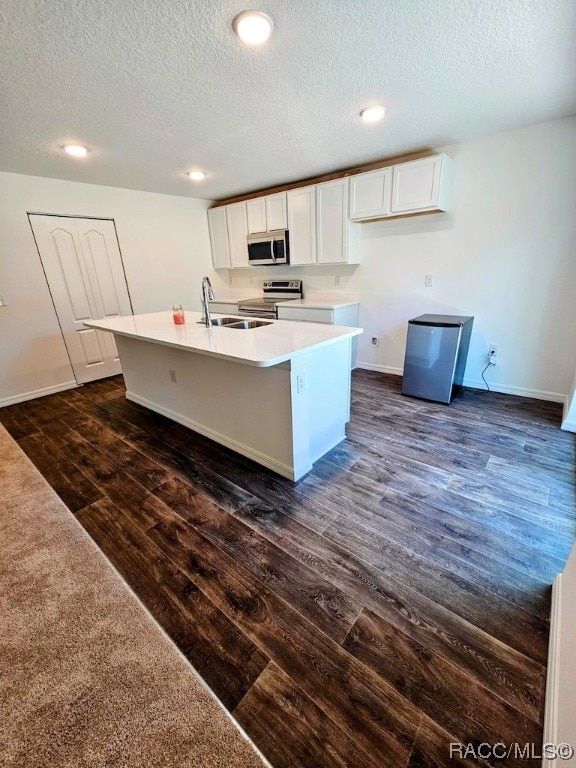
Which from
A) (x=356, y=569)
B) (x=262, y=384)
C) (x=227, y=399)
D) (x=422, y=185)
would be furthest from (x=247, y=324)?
(x=422, y=185)

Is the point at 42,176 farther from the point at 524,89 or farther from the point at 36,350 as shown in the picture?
the point at 524,89

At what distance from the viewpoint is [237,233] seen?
15.4 feet

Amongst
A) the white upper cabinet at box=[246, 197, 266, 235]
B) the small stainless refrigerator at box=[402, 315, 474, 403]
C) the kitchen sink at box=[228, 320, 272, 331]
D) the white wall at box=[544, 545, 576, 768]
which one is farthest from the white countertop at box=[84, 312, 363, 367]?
the white upper cabinet at box=[246, 197, 266, 235]

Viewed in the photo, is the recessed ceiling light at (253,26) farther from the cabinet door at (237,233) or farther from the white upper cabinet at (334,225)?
the cabinet door at (237,233)

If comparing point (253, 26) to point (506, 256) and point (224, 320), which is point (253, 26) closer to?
point (224, 320)

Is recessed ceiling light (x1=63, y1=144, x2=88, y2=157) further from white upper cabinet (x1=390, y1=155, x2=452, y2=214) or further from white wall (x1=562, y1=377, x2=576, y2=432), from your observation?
white wall (x1=562, y1=377, x2=576, y2=432)

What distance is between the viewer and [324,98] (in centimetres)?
207

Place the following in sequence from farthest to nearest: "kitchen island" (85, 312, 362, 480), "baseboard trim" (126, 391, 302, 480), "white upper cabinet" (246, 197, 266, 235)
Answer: "white upper cabinet" (246, 197, 266, 235) < "baseboard trim" (126, 391, 302, 480) < "kitchen island" (85, 312, 362, 480)

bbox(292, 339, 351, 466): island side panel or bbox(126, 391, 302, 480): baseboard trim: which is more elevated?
bbox(292, 339, 351, 466): island side panel

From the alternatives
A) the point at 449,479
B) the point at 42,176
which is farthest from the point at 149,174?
the point at 449,479

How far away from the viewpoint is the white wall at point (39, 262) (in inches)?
132

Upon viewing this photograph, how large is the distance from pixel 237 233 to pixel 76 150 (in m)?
2.24

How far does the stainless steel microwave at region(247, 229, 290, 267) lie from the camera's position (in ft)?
13.7

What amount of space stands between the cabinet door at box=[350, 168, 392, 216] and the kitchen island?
1810 millimetres
